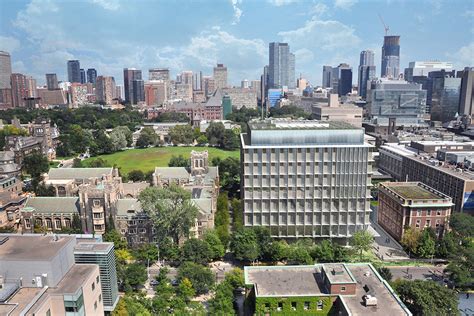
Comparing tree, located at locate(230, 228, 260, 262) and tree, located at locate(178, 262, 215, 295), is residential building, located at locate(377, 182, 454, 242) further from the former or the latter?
tree, located at locate(178, 262, 215, 295)

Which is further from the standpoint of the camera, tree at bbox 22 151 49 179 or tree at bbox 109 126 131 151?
tree at bbox 109 126 131 151

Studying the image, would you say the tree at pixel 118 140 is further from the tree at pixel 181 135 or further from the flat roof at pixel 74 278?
the flat roof at pixel 74 278

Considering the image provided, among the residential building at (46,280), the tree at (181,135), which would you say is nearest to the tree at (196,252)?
the residential building at (46,280)

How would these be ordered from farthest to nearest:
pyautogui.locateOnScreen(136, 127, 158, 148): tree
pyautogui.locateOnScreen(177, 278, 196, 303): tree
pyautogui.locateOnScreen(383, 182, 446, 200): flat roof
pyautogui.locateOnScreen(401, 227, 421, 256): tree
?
1. pyautogui.locateOnScreen(136, 127, 158, 148): tree
2. pyautogui.locateOnScreen(383, 182, 446, 200): flat roof
3. pyautogui.locateOnScreen(401, 227, 421, 256): tree
4. pyautogui.locateOnScreen(177, 278, 196, 303): tree

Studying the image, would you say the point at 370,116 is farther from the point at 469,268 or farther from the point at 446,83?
the point at 469,268

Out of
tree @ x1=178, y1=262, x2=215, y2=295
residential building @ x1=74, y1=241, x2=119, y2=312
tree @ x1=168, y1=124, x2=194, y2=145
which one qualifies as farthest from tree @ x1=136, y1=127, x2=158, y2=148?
residential building @ x1=74, y1=241, x2=119, y2=312

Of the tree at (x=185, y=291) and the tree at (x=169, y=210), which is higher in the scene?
the tree at (x=169, y=210)
